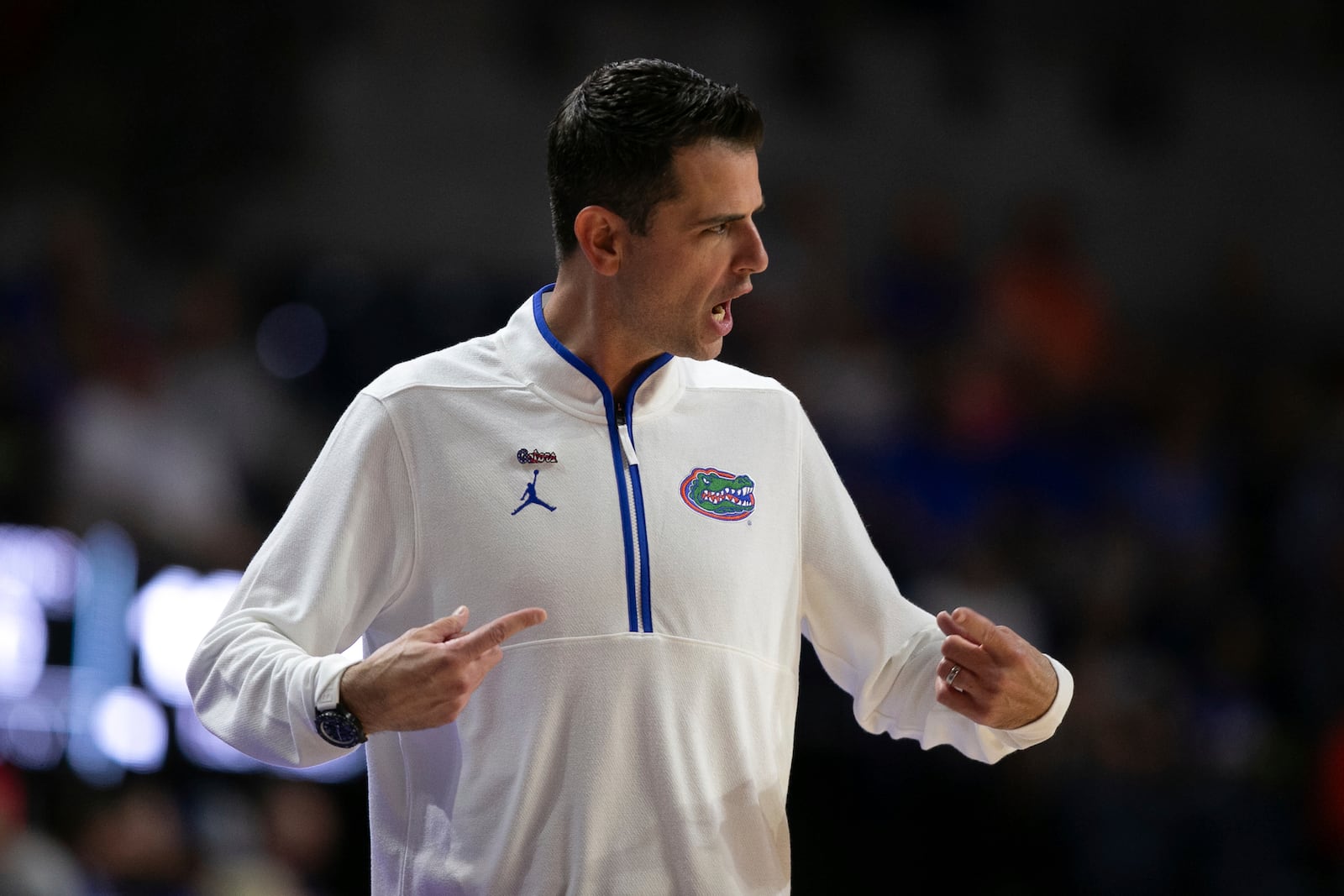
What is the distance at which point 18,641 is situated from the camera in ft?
18.5

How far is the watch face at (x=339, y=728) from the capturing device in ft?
6.97

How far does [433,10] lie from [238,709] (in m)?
6.37

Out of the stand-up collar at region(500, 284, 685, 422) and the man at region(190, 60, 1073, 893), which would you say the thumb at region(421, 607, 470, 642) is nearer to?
the man at region(190, 60, 1073, 893)

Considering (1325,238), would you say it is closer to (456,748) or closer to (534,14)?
(534,14)

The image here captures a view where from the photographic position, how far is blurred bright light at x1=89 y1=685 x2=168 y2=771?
18.7 ft

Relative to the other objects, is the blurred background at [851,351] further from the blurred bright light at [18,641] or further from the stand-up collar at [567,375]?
the stand-up collar at [567,375]

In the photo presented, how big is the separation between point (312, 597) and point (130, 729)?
379cm

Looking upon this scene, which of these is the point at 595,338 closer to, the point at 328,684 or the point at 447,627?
the point at 447,627

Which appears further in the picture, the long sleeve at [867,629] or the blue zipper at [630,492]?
the long sleeve at [867,629]

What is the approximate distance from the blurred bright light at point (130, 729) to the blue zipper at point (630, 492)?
12.3 ft

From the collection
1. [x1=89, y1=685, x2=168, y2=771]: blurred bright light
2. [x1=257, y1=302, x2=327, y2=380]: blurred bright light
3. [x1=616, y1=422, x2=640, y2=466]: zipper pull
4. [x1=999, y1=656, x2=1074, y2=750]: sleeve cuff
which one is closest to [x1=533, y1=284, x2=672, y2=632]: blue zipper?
[x1=616, y1=422, x2=640, y2=466]: zipper pull

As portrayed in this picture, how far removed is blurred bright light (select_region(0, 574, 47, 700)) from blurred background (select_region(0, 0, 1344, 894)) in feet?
0.04

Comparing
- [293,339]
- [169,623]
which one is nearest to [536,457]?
[169,623]

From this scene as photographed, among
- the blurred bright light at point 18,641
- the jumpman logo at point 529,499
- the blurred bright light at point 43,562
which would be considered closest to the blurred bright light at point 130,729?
the blurred bright light at point 18,641
